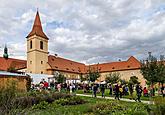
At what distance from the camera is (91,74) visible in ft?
150

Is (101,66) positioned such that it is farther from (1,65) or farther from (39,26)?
(1,65)

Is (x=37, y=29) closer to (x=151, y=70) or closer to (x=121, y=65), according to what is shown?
(x=121, y=65)

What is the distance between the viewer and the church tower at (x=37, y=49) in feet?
248

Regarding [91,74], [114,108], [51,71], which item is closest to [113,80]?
[91,74]

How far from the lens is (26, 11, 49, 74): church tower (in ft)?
248

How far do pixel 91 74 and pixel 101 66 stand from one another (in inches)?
2193

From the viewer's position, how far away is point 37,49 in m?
76.2

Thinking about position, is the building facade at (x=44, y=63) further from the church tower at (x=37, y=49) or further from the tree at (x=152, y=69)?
the tree at (x=152, y=69)

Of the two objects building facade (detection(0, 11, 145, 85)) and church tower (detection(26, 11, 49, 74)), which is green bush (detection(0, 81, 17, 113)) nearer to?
building facade (detection(0, 11, 145, 85))

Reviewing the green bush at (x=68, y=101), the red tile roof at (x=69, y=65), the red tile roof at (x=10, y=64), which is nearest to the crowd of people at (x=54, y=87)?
the green bush at (x=68, y=101)

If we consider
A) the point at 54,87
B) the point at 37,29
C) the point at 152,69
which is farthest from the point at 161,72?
the point at 37,29

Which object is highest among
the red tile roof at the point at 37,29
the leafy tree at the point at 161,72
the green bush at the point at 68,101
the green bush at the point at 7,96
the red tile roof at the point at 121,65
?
the red tile roof at the point at 37,29

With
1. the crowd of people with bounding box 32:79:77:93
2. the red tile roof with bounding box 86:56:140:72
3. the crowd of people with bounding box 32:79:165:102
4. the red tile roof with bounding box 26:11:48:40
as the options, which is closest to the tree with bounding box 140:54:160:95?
the crowd of people with bounding box 32:79:165:102

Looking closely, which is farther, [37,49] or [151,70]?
[37,49]
